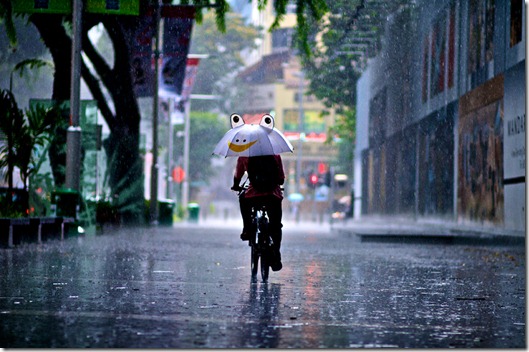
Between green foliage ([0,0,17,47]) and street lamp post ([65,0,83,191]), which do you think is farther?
street lamp post ([65,0,83,191])

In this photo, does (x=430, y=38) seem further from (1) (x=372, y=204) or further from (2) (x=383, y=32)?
(1) (x=372, y=204)

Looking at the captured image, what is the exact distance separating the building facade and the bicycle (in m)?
9.42

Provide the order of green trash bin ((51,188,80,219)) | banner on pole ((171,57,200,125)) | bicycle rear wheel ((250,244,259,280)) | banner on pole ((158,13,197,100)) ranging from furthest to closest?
banner on pole ((171,57,200,125))
banner on pole ((158,13,197,100))
green trash bin ((51,188,80,219))
bicycle rear wheel ((250,244,259,280))

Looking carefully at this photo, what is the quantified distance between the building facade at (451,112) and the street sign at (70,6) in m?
7.26

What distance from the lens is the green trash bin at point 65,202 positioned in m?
24.7

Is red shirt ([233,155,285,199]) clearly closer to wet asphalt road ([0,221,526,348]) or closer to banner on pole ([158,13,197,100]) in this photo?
wet asphalt road ([0,221,526,348])

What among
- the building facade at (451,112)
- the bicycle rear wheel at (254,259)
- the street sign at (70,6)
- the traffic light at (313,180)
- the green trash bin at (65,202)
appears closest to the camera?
the bicycle rear wheel at (254,259)

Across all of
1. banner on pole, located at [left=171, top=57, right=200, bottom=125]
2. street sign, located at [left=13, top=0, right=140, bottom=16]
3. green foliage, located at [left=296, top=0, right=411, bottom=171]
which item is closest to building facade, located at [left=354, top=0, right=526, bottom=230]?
green foliage, located at [left=296, top=0, right=411, bottom=171]

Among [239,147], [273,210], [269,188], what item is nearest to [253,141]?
[239,147]

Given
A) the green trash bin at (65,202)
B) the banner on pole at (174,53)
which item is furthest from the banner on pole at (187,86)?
the green trash bin at (65,202)

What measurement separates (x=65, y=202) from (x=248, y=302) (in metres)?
14.7

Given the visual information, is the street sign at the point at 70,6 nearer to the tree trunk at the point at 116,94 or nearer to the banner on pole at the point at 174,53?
the tree trunk at the point at 116,94

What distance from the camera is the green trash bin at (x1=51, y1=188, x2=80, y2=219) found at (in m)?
24.7

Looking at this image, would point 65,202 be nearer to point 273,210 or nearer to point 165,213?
point 273,210
